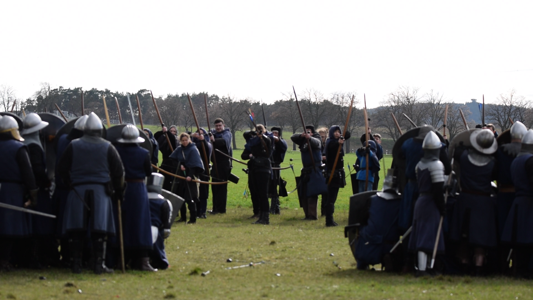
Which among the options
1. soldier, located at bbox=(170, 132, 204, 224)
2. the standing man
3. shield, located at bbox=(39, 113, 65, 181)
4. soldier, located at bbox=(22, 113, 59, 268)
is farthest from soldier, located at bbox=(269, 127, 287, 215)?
soldier, located at bbox=(22, 113, 59, 268)

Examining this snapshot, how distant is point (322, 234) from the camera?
12492mm

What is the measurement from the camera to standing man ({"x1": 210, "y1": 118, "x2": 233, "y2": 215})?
15945 mm

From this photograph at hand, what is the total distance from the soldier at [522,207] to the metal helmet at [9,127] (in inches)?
225

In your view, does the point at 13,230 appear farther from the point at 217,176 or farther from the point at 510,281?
the point at 217,176

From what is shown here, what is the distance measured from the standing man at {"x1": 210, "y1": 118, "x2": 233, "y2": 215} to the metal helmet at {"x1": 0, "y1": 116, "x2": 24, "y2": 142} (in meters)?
7.59

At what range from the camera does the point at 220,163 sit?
52.9 ft

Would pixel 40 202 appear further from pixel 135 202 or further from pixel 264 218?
pixel 264 218

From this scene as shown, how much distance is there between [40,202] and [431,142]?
4679 mm

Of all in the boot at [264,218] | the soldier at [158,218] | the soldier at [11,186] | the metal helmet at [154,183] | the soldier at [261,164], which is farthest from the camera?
the boot at [264,218]

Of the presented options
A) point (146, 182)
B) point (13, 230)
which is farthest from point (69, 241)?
point (146, 182)

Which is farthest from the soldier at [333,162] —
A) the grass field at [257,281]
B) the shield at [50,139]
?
the shield at [50,139]

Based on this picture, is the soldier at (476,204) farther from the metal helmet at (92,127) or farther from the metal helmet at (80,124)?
the metal helmet at (80,124)

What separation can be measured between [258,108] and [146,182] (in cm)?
7270

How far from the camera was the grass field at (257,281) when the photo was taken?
6996 mm
